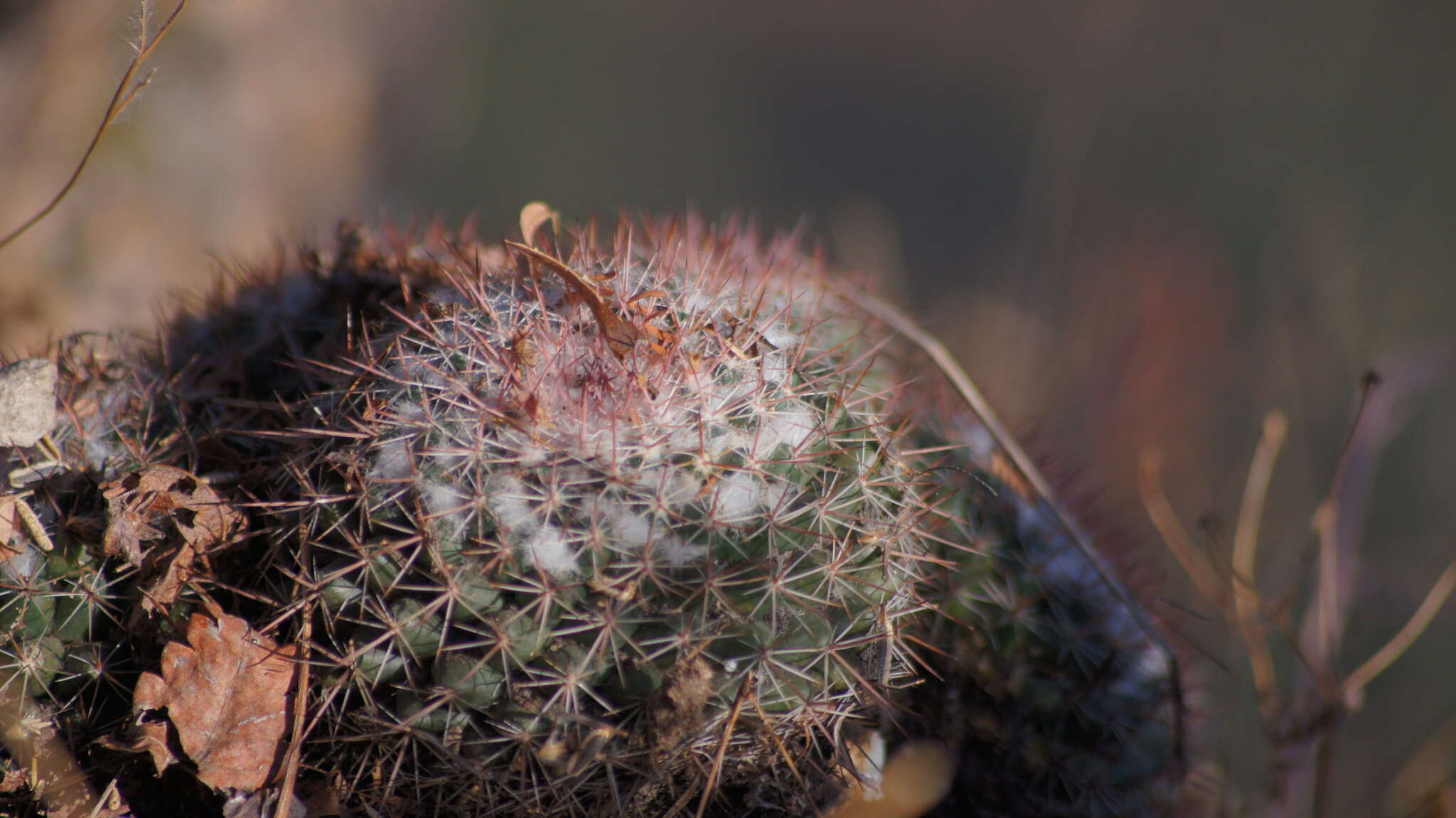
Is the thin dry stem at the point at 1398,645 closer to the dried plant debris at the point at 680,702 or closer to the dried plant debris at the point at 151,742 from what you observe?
the dried plant debris at the point at 680,702

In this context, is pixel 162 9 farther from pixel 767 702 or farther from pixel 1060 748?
pixel 1060 748

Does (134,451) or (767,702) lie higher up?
(134,451)

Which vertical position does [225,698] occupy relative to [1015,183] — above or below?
above

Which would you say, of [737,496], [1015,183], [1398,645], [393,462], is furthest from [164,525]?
[1015,183]

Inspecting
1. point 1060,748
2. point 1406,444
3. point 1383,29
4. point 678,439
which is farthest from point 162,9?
point 1383,29

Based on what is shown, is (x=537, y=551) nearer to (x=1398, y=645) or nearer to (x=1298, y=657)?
(x=1298, y=657)

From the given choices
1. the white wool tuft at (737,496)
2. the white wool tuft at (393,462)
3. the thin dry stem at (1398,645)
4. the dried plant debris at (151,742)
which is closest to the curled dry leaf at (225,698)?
the dried plant debris at (151,742)

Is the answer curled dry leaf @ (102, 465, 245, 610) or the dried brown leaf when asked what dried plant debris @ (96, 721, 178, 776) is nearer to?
curled dry leaf @ (102, 465, 245, 610)
